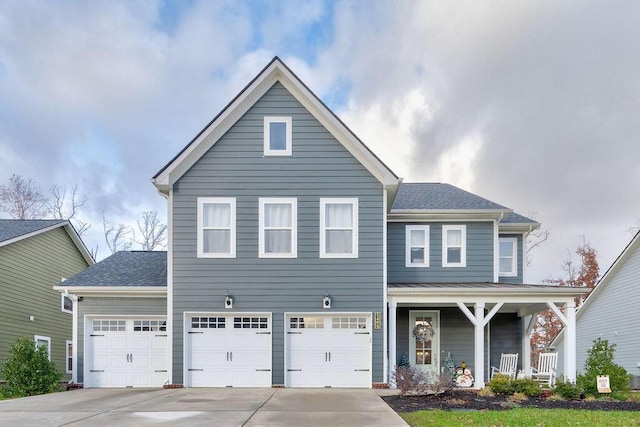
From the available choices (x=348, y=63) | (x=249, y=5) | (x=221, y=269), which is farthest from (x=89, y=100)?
(x=221, y=269)

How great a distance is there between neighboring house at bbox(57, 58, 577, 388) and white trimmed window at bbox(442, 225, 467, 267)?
1.77 m

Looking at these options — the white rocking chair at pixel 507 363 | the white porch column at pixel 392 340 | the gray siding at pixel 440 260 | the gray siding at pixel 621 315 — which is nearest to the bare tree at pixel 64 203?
the gray siding at pixel 440 260

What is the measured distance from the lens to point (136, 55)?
2098 cm

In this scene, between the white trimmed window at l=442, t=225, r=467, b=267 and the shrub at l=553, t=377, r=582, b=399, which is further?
the white trimmed window at l=442, t=225, r=467, b=267

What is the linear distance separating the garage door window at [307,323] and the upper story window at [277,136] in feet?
15.3

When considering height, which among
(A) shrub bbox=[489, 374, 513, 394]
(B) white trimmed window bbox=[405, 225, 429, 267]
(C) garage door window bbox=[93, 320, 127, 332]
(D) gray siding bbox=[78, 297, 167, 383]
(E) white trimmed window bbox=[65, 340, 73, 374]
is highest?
(B) white trimmed window bbox=[405, 225, 429, 267]

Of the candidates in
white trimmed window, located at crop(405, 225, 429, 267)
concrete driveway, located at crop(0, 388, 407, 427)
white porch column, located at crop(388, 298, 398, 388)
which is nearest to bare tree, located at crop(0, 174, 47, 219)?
concrete driveway, located at crop(0, 388, 407, 427)

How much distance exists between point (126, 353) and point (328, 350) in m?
5.90

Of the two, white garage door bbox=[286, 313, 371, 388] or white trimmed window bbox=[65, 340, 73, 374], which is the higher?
white garage door bbox=[286, 313, 371, 388]

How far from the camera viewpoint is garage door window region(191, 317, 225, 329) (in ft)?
46.2

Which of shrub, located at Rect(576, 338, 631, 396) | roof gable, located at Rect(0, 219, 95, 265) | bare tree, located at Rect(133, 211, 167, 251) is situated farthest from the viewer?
bare tree, located at Rect(133, 211, 167, 251)

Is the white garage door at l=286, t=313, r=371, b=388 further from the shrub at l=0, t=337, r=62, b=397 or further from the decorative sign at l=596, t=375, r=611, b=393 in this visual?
the shrub at l=0, t=337, r=62, b=397

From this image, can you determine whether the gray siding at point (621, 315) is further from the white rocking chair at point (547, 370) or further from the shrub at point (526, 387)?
the shrub at point (526, 387)

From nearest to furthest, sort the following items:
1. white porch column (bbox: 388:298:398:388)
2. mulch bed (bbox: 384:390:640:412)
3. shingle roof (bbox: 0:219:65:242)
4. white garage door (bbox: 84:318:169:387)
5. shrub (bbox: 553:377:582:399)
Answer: mulch bed (bbox: 384:390:640:412) → shrub (bbox: 553:377:582:399) → white porch column (bbox: 388:298:398:388) → white garage door (bbox: 84:318:169:387) → shingle roof (bbox: 0:219:65:242)
